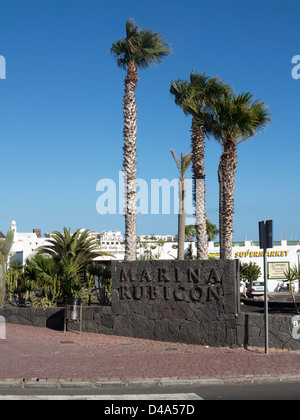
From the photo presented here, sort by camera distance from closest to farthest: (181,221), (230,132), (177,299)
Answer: (177,299), (230,132), (181,221)

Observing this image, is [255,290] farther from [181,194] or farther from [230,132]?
[230,132]

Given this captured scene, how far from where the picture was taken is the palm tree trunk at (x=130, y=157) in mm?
19875

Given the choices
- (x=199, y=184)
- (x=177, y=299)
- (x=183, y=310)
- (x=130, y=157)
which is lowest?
(x=183, y=310)

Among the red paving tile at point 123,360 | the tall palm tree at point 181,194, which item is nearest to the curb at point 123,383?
the red paving tile at point 123,360

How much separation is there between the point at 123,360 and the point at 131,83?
1398 centimetres

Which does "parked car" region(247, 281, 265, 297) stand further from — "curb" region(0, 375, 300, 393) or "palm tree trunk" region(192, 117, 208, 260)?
"curb" region(0, 375, 300, 393)

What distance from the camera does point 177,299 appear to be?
42.3 ft

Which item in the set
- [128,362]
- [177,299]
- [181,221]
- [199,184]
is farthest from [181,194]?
[128,362]

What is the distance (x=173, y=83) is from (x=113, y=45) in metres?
6.97

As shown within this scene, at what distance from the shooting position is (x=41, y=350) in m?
11.4

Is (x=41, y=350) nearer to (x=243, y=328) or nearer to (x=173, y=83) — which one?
(x=243, y=328)

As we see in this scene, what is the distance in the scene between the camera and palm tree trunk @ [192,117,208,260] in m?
24.7

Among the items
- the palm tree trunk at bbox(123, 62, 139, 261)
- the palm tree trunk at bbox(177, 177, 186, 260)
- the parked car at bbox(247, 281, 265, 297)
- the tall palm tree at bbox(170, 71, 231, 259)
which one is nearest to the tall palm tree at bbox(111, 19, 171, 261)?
the palm tree trunk at bbox(123, 62, 139, 261)
